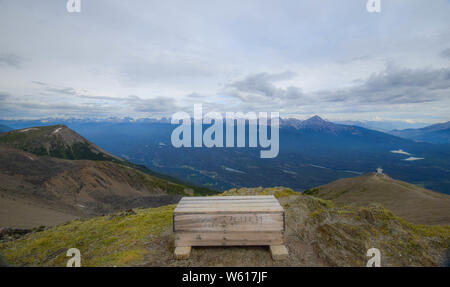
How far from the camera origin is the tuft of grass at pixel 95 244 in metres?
6.91

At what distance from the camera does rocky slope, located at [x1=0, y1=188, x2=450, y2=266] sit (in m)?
6.46

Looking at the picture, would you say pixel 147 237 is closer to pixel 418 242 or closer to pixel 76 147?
pixel 418 242

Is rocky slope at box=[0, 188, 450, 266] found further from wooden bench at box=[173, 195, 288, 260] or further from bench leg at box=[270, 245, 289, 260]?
wooden bench at box=[173, 195, 288, 260]

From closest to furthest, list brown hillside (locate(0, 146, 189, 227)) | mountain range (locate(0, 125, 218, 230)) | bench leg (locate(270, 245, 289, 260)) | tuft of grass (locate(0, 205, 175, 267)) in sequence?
bench leg (locate(270, 245, 289, 260)) → tuft of grass (locate(0, 205, 175, 267)) → mountain range (locate(0, 125, 218, 230)) → brown hillside (locate(0, 146, 189, 227))

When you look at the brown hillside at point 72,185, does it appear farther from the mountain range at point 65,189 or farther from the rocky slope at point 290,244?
the rocky slope at point 290,244

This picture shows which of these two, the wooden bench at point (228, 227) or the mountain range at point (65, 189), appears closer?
the wooden bench at point (228, 227)

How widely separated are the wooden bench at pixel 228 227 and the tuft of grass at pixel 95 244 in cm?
168

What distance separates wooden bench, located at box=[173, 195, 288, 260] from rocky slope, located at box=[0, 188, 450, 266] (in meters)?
0.42

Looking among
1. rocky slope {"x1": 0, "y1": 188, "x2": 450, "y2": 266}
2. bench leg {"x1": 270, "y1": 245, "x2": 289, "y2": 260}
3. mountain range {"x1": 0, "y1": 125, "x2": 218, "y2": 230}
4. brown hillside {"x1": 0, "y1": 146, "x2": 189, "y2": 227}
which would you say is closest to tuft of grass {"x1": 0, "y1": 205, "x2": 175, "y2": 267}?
rocky slope {"x1": 0, "y1": 188, "x2": 450, "y2": 266}

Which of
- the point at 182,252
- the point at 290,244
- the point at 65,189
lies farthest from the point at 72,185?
the point at 290,244

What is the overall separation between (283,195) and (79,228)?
40.2 ft

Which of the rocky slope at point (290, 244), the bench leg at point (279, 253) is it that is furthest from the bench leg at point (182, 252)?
the bench leg at point (279, 253)

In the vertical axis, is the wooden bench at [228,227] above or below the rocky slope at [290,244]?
above

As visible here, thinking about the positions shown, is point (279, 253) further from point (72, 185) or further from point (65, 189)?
point (72, 185)
